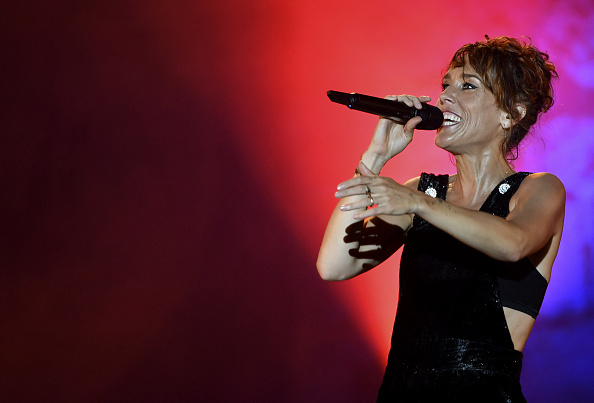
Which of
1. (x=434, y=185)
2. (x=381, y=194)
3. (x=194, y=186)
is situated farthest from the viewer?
(x=194, y=186)

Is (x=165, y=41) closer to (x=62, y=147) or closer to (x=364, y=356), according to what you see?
(x=62, y=147)

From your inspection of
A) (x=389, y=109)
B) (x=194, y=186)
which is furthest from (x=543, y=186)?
(x=194, y=186)

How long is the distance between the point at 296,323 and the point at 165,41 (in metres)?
1.19

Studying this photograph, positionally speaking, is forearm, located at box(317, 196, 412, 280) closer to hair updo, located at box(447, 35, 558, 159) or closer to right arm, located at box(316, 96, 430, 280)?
right arm, located at box(316, 96, 430, 280)

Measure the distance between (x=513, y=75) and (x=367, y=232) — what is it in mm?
553

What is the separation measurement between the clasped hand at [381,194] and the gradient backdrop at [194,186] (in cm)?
134

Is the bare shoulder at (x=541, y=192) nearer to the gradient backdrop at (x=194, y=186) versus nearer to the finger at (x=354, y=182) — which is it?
the finger at (x=354, y=182)

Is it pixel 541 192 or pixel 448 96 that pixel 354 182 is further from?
pixel 448 96

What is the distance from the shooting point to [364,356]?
8.87 feet

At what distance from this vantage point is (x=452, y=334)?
1.44 m

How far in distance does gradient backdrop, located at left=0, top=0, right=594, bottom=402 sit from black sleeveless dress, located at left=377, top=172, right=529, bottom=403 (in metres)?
1.07

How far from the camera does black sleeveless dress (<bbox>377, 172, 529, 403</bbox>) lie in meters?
1.41

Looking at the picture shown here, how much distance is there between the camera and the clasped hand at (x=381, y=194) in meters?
1.17

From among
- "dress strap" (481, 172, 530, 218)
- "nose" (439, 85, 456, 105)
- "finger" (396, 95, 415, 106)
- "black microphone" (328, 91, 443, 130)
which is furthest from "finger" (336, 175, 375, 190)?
"nose" (439, 85, 456, 105)
